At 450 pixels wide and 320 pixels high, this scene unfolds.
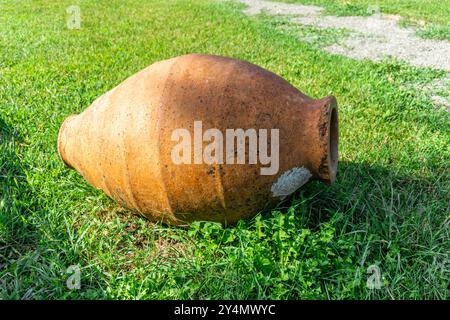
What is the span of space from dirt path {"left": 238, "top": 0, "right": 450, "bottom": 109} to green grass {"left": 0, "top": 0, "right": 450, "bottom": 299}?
1.47 meters

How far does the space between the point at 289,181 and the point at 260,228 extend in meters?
0.31

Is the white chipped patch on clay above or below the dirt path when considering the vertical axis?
above

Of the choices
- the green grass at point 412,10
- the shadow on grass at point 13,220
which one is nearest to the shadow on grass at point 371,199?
the shadow on grass at point 13,220

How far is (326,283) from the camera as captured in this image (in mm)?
2279

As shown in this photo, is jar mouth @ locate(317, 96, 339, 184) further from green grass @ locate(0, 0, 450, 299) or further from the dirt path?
the dirt path

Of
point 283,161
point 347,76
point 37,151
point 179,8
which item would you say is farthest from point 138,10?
point 283,161

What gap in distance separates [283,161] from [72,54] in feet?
16.2

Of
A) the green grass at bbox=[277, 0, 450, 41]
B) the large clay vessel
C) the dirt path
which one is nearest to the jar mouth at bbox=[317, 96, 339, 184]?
the large clay vessel

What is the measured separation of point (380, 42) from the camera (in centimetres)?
732

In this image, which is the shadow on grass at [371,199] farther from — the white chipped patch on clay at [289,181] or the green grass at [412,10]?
the green grass at [412,10]

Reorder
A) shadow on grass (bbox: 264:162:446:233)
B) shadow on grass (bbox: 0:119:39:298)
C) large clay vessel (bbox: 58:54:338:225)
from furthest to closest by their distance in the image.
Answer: shadow on grass (bbox: 264:162:446:233), shadow on grass (bbox: 0:119:39:298), large clay vessel (bbox: 58:54:338:225)

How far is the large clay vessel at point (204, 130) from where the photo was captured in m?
2.22

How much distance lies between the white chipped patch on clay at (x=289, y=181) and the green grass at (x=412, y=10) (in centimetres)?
642

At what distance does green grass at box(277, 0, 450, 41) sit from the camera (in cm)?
793
